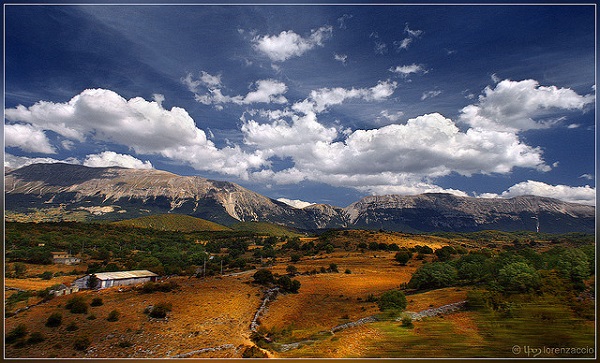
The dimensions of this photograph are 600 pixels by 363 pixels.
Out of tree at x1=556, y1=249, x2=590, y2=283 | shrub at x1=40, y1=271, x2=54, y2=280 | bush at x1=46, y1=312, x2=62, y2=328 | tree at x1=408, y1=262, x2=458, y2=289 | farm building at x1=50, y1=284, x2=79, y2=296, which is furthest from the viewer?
shrub at x1=40, y1=271, x2=54, y2=280

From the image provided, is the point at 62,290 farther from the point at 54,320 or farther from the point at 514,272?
the point at 514,272

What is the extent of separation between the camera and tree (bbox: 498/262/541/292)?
14938 mm

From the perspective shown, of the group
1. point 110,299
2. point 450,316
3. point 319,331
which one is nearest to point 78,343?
point 110,299

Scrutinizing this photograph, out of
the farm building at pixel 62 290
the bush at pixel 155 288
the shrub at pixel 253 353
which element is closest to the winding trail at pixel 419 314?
the shrub at pixel 253 353

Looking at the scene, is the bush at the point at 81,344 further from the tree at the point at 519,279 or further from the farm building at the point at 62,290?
the tree at the point at 519,279

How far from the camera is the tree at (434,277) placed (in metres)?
22.3

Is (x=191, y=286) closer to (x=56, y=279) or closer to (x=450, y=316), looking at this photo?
(x=450, y=316)

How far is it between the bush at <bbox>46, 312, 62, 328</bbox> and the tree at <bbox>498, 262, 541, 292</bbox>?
23.0m

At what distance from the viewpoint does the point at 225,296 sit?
2134 centimetres

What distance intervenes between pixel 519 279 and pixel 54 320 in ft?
78.9

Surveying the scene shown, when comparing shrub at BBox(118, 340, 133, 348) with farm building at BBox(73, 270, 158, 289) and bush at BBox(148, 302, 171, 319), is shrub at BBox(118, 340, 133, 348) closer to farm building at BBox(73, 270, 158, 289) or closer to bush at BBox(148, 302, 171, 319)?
bush at BBox(148, 302, 171, 319)

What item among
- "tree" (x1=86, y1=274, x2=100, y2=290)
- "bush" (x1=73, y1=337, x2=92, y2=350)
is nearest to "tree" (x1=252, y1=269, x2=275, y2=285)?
"tree" (x1=86, y1=274, x2=100, y2=290)

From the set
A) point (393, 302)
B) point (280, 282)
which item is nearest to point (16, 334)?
point (280, 282)

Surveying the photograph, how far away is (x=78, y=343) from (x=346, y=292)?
18655 mm
